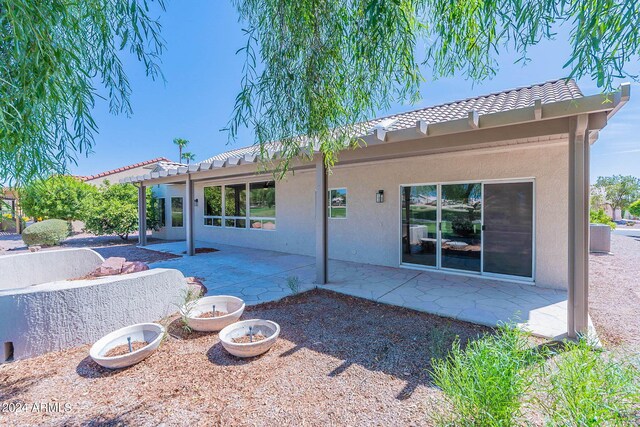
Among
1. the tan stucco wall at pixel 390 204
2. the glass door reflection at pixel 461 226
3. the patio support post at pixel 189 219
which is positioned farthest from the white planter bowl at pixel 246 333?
the patio support post at pixel 189 219

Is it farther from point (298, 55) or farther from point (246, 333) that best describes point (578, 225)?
point (246, 333)

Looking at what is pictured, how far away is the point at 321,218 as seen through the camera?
22.3 feet

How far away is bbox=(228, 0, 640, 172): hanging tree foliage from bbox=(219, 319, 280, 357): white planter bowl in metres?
2.54

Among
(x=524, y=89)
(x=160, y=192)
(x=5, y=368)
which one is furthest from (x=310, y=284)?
(x=160, y=192)

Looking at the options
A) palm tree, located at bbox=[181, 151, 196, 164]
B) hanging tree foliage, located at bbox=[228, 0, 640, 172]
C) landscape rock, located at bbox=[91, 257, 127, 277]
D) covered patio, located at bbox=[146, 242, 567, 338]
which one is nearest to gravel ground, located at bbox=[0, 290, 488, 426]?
covered patio, located at bbox=[146, 242, 567, 338]

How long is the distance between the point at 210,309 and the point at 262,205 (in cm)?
748

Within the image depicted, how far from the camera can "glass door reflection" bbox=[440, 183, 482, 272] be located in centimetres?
735

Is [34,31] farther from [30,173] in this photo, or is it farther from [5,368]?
[5,368]

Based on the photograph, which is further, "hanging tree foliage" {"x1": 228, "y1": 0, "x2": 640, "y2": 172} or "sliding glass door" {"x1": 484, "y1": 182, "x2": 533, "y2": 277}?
"sliding glass door" {"x1": 484, "y1": 182, "x2": 533, "y2": 277}

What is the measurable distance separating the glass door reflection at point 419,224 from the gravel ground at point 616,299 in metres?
3.51

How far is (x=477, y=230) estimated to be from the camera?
7340 mm

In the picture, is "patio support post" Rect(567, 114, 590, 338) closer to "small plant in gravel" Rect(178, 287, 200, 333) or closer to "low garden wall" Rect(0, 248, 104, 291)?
"small plant in gravel" Rect(178, 287, 200, 333)

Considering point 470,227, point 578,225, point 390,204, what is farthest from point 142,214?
point 578,225

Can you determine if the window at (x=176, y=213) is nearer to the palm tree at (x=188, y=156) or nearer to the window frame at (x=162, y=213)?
the window frame at (x=162, y=213)
